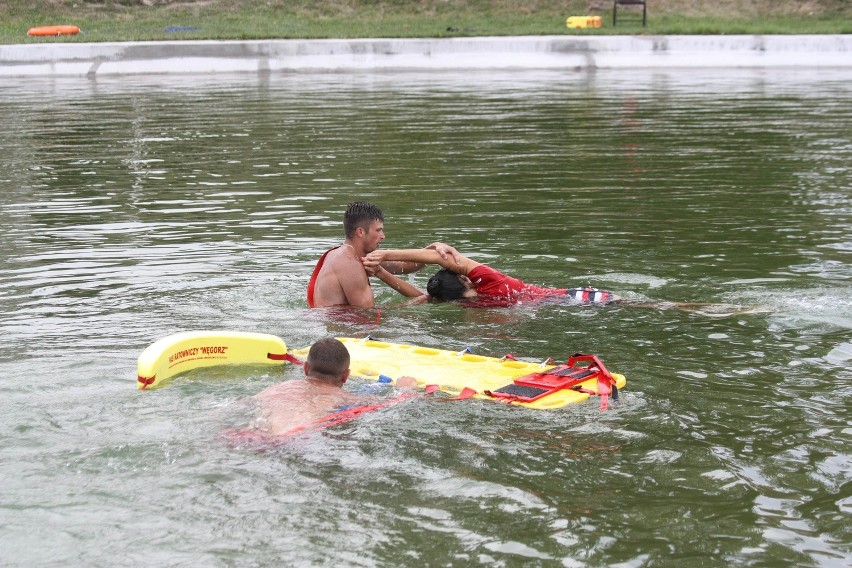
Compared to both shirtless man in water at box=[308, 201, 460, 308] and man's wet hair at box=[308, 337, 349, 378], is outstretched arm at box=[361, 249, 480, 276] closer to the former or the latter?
shirtless man in water at box=[308, 201, 460, 308]

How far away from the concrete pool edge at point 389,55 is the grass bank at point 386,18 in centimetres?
150

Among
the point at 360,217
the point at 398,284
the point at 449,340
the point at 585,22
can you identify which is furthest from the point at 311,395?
the point at 585,22

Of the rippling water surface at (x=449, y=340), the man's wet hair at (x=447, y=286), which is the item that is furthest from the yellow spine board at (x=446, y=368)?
the man's wet hair at (x=447, y=286)

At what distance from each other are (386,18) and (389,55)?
7666 millimetres

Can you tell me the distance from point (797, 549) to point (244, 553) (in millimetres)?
2425

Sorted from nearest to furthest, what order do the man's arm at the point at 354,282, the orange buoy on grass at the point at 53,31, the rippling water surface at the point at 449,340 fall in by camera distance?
the rippling water surface at the point at 449,340
the man's arm at the point at 354,282
the orange buoy on grass at the point at 53,31

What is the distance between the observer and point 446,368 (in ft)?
24.2

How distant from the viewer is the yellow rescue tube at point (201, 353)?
274 inches

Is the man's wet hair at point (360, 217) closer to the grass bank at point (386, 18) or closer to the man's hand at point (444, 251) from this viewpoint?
the man's hand at point (444, 251)

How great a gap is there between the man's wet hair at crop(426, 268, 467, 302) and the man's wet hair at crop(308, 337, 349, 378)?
9.79ft

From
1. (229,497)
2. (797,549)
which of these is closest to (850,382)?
(797,549)

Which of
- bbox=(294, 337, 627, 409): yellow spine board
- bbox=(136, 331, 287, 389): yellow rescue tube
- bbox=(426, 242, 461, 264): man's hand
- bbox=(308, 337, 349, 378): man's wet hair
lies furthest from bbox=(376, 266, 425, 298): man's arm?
bbox=(308, 337, 349, 378): man's wet hair

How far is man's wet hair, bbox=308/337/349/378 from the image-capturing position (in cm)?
675

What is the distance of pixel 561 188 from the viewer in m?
15.0
